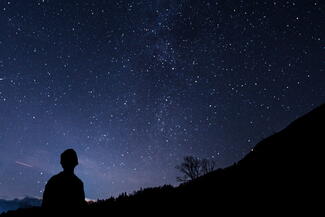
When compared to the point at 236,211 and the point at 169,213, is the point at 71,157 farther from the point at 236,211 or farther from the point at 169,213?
the point at 236,211

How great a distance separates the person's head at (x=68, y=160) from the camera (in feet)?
11.6

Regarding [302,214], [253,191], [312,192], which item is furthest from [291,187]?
[302,214]

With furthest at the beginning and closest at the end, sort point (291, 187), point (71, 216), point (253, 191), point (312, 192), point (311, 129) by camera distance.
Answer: point (311, 129)
point (253, 191)
point (291, 187)
point (312, 192)
point (71, 216)

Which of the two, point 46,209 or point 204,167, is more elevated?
point 204,167

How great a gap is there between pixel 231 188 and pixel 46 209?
4586mm

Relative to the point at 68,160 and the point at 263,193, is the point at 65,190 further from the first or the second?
the point at 263,193

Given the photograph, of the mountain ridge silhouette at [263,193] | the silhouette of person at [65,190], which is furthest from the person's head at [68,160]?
the mountain ridge silhouette at [263,193]

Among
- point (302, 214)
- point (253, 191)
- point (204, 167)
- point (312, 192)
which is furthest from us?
point (204, 167)

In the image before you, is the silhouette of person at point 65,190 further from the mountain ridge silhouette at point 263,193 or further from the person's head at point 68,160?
the mountain ridge silhouette at point 263,193

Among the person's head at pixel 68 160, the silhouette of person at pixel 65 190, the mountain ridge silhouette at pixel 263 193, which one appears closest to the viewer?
the silhouette of person at pixel 65 190

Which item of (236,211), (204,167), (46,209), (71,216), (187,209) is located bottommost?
(236,211)

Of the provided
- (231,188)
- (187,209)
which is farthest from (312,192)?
(187,209)

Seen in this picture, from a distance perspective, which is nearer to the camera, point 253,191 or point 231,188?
point 253,191

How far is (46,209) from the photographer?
3.32 metres
